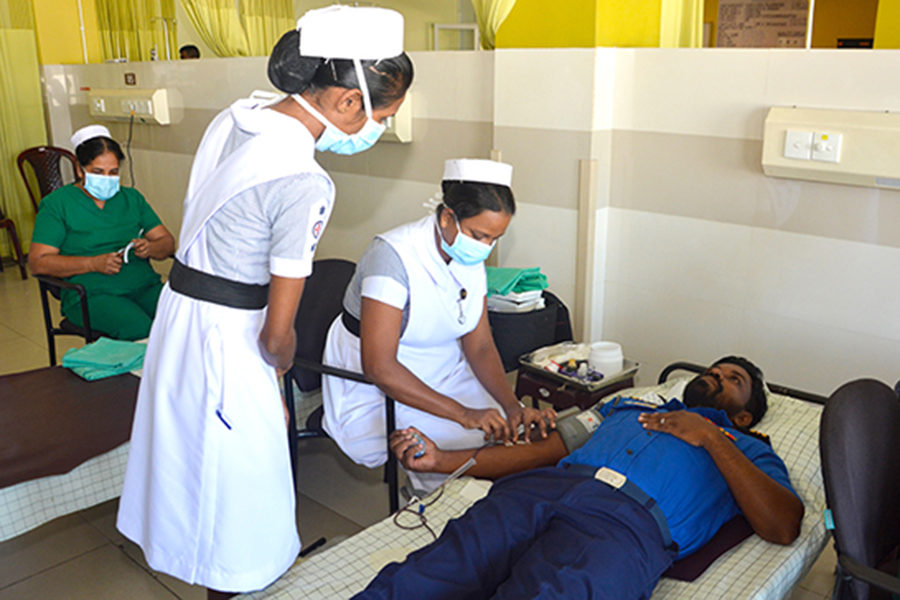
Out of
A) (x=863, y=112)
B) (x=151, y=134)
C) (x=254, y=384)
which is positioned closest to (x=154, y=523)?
(x=254, y=384)

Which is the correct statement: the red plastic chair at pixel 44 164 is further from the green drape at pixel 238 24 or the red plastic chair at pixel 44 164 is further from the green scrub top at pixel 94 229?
the green scrub top at pixel 94 229

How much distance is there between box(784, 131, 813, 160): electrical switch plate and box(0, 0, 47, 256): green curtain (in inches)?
222

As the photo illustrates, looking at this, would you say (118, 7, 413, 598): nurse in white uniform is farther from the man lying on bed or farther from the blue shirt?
the blue shirt

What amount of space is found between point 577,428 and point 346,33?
1235 mm

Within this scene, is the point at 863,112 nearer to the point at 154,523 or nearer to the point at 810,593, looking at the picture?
the point at 810,593

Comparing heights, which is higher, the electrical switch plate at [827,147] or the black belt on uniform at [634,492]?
the electrical switch plate at [827,147]

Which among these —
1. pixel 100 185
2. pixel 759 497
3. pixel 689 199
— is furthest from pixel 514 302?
pixel 100 185

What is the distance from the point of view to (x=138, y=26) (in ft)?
17.4

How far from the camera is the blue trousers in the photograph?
1.49 meters

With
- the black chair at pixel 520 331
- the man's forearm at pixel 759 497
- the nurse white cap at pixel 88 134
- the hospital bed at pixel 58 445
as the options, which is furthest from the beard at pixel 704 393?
the nurse white cap at pixel 88 134

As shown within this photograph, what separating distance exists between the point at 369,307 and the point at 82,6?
5.14m

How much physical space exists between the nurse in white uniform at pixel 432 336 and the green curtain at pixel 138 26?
372cm

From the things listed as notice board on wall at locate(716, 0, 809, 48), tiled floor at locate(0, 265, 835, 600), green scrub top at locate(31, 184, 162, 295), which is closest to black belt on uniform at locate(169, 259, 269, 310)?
tiled floor at locate(0, 265, 835, 600)

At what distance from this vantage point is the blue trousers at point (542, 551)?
1493mm
